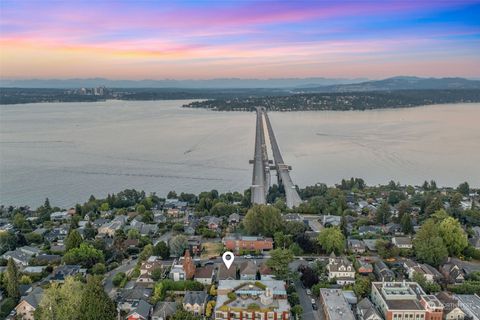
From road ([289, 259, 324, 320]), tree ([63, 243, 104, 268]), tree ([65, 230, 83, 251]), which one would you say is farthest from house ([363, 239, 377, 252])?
tree ([65, 230, 83, 251])

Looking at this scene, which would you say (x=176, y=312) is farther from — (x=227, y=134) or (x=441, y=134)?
(x=441, y=134)

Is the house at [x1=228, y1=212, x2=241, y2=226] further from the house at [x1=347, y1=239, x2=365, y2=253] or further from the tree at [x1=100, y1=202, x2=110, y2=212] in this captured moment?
the tree at [x1=100, y1=202, x2=110, y2=212]

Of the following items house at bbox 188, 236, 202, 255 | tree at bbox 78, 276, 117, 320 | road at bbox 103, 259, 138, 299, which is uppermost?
tree at bbox 78, 276, 117, 320

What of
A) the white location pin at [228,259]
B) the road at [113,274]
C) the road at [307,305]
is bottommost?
the road at [113,274]

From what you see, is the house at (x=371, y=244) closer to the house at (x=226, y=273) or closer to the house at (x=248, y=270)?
the house at (x=248, y=270)

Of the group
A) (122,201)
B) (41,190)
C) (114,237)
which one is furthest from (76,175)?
(114,237)

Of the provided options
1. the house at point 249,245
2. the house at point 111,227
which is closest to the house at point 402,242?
the house at point 249,245
